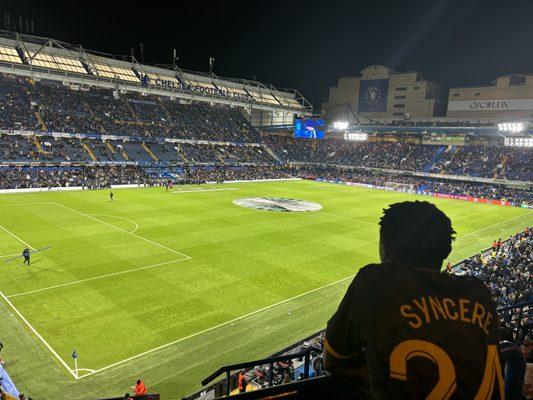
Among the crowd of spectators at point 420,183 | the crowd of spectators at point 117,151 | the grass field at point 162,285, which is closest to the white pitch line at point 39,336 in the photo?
the grass field at point 162,285

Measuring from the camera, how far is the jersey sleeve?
222 centimetres

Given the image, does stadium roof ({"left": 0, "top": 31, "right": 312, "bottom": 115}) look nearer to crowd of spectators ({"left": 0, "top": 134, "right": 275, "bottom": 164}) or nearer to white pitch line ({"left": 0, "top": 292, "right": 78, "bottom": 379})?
crowd of spectators ({"left": 0, "top": 134, "right": 275, "bottom": 164})

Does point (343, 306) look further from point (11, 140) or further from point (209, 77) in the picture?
point (209, 77)

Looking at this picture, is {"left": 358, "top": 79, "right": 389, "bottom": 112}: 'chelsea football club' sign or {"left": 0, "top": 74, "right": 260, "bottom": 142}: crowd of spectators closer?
{"left": 0, "top": 74, "right": 260, "bottom": 142}: crowd of spectators

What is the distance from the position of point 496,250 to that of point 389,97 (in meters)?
73.3

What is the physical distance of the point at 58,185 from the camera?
170 ft

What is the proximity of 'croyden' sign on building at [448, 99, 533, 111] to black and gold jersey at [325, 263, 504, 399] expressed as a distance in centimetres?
8804

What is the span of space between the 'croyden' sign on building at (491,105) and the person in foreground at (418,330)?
→ 289ft

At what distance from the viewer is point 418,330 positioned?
2.05 m

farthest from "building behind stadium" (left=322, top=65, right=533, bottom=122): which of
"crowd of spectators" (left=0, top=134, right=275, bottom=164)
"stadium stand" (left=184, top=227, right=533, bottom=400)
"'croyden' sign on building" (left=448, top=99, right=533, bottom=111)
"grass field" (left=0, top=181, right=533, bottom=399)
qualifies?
"stadium stand" (left=184, top=227, right=533, bottom=400)

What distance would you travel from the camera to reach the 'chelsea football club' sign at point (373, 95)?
95688mm

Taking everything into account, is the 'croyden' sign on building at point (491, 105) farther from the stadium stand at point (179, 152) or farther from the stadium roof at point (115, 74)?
the stadium roof at point (115, 74)

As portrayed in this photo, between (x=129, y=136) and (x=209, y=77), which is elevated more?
(x=209, y=77)

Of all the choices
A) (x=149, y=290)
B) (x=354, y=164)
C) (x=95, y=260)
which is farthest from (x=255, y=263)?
(x=354, y=164)
